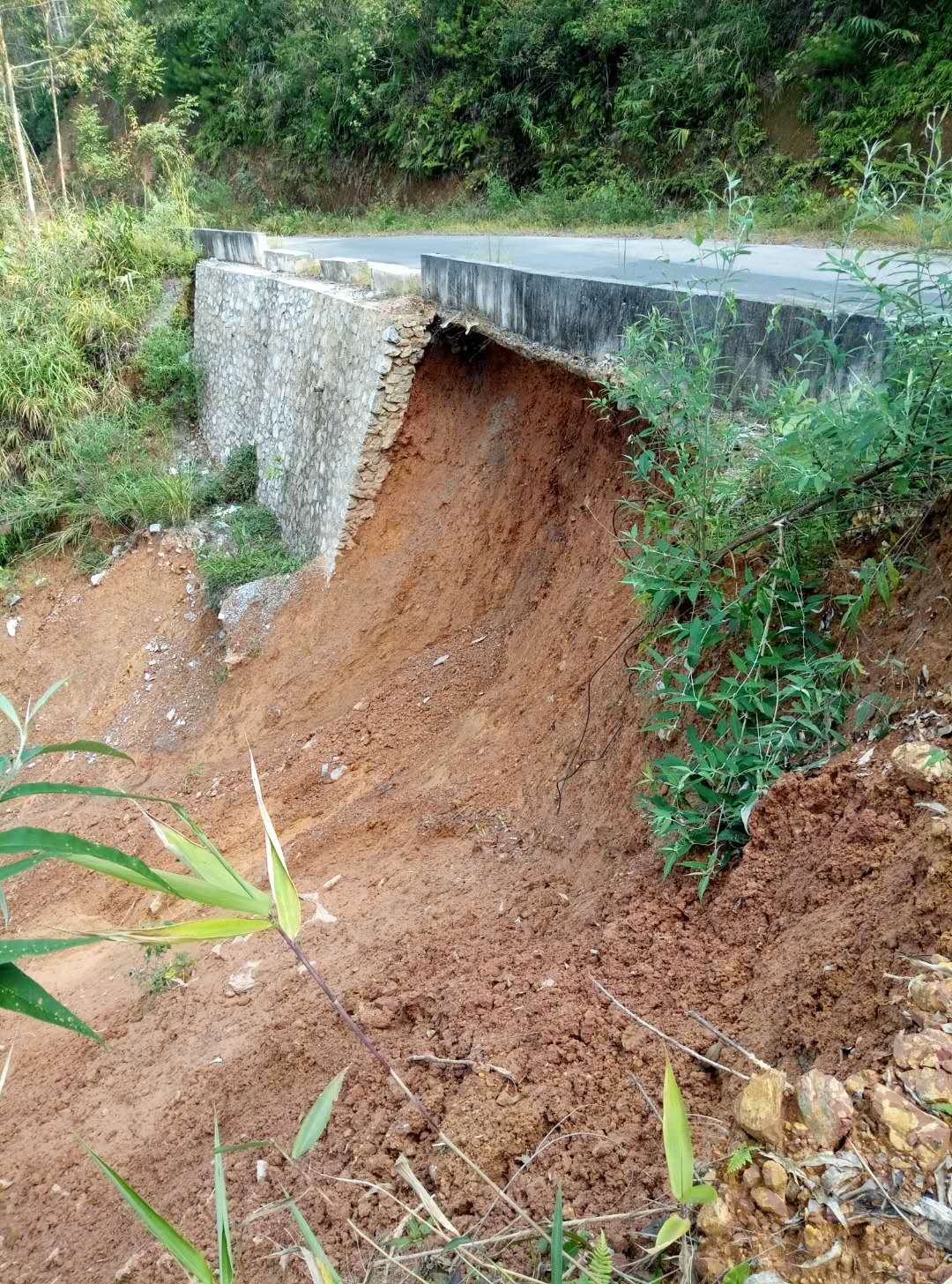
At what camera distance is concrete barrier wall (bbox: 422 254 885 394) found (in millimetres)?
3506

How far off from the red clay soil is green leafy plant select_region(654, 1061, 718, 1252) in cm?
25

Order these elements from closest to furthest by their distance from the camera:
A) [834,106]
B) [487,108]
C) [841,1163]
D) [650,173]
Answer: [841,1163] < [834,106] < [650,173] < [487,108]

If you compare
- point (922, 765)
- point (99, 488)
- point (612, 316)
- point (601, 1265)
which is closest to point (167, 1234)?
point (601, 1265)

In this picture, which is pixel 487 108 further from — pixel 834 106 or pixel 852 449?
pixel 852 449

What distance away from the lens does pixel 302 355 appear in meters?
8.24

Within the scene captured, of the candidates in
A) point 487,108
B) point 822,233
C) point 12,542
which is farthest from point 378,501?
point 487,108

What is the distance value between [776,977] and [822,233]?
25.6ft

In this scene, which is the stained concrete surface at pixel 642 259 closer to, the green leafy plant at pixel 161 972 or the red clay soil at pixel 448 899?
the red clay soil at pixel 448 899

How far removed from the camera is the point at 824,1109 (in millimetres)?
1723

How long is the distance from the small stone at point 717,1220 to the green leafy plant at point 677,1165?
0.05m

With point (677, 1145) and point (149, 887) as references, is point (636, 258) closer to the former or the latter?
point (149, 887)

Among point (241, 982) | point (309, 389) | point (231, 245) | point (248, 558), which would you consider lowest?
point (241, 982)

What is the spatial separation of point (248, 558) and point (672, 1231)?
7.22m

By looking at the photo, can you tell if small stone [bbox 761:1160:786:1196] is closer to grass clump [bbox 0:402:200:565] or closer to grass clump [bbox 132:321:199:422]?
grass clump [bbox 0:402:200:565]
